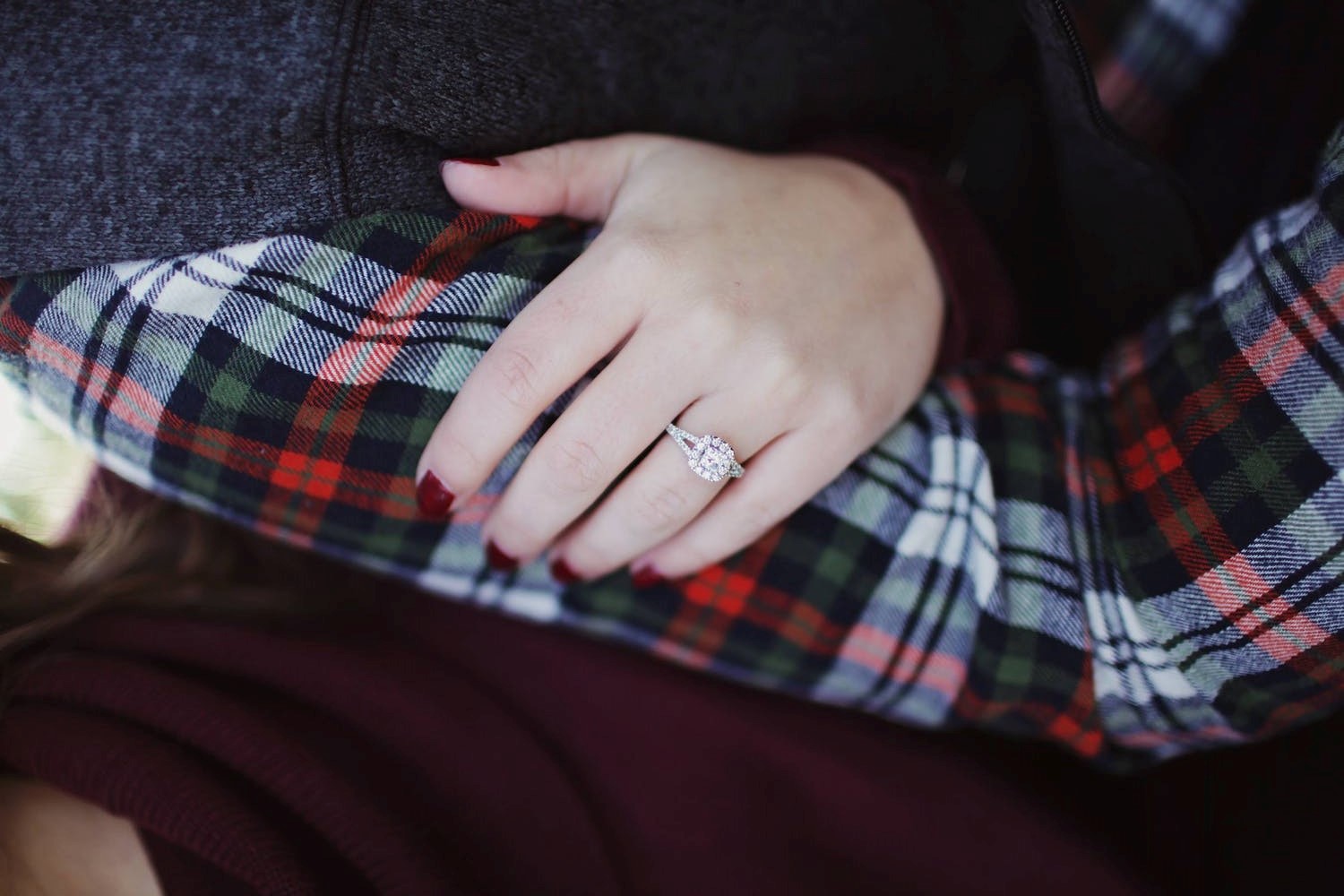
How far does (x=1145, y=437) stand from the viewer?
0.64 metres

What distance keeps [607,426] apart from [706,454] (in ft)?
0.22

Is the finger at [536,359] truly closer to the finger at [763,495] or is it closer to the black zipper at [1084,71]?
the finger at [763,495]

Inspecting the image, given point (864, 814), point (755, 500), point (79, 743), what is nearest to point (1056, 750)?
point (864, 814)

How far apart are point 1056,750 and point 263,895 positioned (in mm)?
661

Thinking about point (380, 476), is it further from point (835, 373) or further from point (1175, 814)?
point (1175, 814)

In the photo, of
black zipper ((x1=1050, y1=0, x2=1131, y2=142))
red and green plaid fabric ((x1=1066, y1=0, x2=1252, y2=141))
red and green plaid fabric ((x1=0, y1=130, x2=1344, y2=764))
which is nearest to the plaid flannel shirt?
red and green plaid fabric ((x1=0, y1=130, x2=1344, y2=764))

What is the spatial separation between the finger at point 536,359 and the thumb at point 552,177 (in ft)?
0.27

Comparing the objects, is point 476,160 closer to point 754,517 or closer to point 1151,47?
point 754,517

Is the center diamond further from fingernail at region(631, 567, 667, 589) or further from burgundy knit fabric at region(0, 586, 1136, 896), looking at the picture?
burgundy knit fabric at region(0, 586, 1136, 896)

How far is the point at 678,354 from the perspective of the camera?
0.56 metres

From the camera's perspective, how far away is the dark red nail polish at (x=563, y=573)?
26.1 inches

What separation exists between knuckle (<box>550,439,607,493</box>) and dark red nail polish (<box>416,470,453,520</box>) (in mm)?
77

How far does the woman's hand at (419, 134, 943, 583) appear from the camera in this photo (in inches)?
22.1

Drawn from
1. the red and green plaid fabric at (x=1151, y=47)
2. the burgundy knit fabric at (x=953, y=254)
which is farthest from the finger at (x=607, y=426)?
the red and green plaid fabric at (x=1151, y=47)
